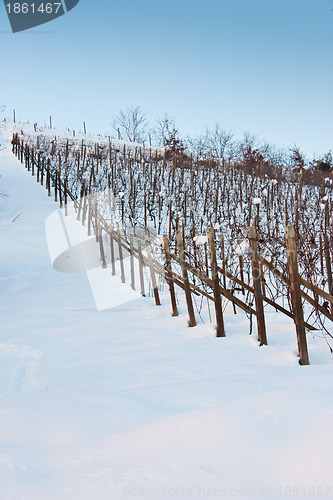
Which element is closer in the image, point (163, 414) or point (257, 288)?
point (163, 414)

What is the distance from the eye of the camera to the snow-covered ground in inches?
52.9

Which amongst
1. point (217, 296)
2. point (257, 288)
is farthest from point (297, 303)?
point (217, 296)

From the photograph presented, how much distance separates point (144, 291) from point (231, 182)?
1095cm

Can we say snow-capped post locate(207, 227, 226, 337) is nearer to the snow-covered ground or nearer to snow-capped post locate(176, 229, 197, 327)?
the snow-covered ground

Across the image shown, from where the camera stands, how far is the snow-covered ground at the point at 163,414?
1344 millimetres

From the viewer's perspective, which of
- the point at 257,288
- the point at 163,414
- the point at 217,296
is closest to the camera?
the point at 163,414

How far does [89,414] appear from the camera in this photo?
78.2 inches

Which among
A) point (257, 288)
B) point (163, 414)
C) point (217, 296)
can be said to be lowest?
point (163, 414)

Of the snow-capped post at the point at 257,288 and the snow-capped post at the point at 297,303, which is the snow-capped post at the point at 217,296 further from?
the snow-capped post at the point at 297,303

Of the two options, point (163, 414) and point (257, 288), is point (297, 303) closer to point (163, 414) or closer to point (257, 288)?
point (257, 288)

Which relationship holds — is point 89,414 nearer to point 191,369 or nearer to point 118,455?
point 118,455

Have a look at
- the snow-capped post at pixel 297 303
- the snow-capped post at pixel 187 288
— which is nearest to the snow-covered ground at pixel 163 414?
the snow-capped post at pixel 297 303

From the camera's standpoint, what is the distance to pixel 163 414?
191 centimetres

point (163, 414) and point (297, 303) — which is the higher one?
point (297, 303)
